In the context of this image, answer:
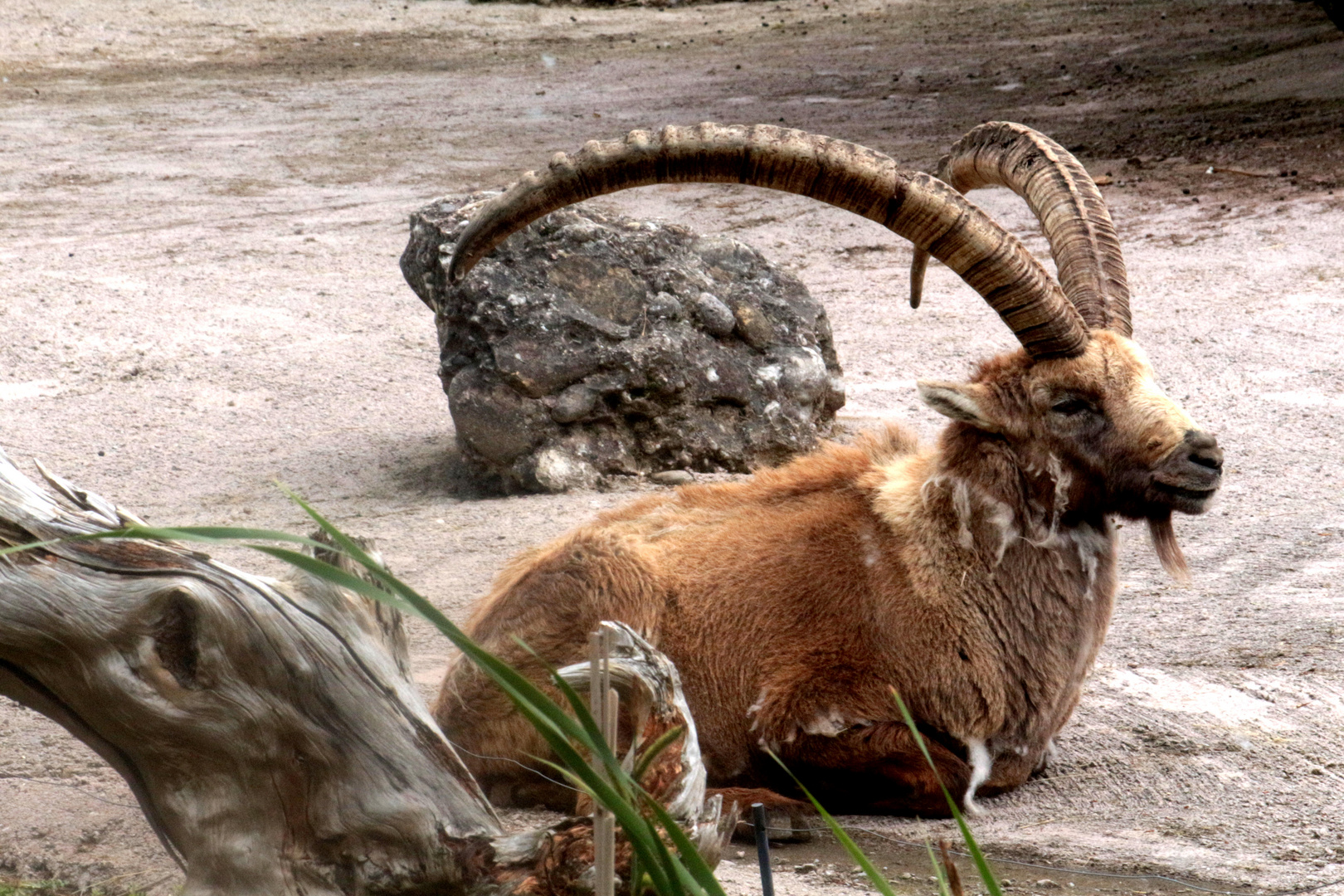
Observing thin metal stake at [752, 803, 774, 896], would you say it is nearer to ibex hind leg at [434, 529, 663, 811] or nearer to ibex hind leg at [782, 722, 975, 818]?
ibex hind leg at [782, 722, 975, 818]

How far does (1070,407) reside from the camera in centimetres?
457

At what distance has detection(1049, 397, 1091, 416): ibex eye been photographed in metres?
4.56

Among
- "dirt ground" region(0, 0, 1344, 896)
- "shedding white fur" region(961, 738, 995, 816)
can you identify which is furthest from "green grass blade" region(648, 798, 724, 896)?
"shedding white fur" region(961, 738, 995, 816)

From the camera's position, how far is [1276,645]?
545cm

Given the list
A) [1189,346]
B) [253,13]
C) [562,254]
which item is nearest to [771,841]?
[562,254]

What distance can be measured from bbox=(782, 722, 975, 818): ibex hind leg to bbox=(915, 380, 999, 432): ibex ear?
95cm

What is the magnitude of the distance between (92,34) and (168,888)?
1939 centimetres

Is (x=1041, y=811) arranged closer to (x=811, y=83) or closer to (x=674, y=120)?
(x=674, y=120)

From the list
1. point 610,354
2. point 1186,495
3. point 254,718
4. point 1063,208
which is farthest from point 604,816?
point 610,354

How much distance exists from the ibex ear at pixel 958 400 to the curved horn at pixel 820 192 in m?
0.23

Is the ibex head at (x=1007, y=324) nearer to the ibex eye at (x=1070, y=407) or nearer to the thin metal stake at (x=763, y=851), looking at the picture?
the ibex eye at (x=1070, y=407)

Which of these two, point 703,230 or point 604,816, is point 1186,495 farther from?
point 703,230

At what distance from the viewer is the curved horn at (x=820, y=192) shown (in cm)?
406

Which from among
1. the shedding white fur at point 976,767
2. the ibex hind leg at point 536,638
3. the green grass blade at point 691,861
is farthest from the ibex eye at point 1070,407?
the green grass blade at point 691,861
